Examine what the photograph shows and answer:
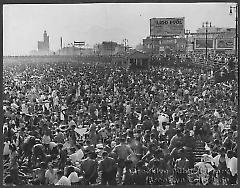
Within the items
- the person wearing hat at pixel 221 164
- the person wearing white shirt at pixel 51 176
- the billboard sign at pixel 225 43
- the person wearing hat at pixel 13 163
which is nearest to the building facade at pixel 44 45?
the person wearing hat at pixel 13 163

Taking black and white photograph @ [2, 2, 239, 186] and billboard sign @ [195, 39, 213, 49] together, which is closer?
black and white photograph @ [2, 2, 239, 186]

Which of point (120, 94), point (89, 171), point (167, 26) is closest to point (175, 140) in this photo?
point (120, 94)

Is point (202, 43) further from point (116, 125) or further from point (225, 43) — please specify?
point (116, 125)

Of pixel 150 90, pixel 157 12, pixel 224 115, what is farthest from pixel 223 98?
pixel 157 12

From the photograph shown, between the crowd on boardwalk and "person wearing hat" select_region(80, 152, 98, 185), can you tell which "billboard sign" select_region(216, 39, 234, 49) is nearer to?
the crowd on boardwalk

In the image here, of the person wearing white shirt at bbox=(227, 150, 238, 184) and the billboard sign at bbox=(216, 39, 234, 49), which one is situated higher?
the billboard sign at bbox=(216, 39, 234, 49)

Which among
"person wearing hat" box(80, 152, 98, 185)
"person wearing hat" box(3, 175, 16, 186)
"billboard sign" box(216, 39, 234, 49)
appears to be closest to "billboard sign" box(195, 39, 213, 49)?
"billboard sign" box(216, 39, 234, 49)

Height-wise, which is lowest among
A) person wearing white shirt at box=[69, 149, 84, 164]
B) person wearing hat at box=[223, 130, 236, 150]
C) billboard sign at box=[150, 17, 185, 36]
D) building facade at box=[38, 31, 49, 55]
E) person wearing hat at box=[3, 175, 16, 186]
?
person wearing hat at box=[3, 175, 16, 186]
